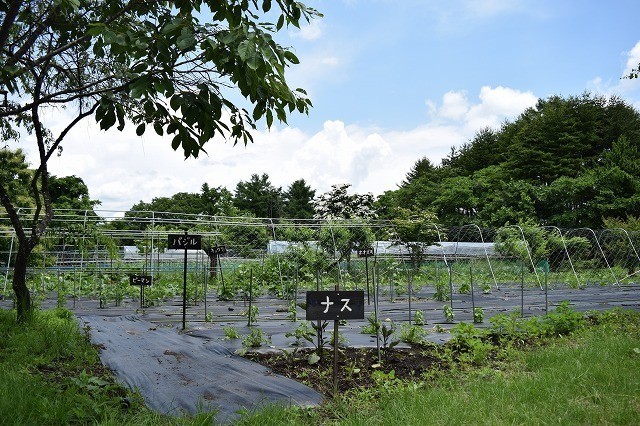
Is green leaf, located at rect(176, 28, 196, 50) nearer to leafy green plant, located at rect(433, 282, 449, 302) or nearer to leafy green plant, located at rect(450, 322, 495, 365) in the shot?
leafy green plant, located at rect(450, 322, 495, 365)

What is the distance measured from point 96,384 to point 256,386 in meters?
1.25

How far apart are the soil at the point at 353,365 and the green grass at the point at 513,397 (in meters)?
0.29

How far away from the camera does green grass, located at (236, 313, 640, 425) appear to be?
3395 millimetres

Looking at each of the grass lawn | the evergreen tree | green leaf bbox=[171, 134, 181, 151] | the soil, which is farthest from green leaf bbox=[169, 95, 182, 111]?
the evergreen tree

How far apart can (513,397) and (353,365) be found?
1427 millimetres

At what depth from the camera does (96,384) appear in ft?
13.8

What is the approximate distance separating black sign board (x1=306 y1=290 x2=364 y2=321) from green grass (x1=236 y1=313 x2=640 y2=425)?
1.98ft

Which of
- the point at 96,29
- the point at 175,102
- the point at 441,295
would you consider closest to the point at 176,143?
the point at 175,102

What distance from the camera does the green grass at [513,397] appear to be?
11.1 feet

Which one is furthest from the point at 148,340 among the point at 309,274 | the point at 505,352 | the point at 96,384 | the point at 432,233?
Result: the point at 432,233

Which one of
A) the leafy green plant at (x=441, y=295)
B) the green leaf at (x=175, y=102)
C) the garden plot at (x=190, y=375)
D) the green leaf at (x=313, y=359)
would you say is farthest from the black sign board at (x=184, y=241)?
the leafy green plant at (x=441, y=295)

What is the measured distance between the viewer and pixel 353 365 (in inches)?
187

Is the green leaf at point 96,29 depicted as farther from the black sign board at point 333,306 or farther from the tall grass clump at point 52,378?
the black sign board at point 333,306

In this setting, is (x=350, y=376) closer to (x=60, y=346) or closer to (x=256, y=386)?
(x=256, y=386)
